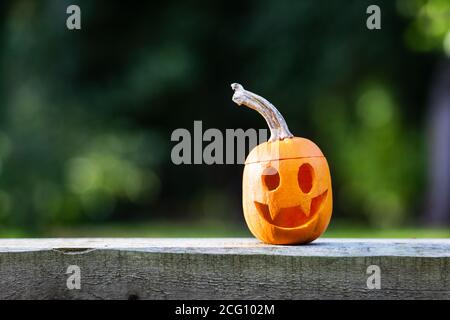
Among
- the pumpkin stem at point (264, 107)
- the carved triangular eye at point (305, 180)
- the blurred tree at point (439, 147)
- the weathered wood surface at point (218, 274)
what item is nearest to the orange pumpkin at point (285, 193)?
the pumpkin stem at point (264, 107)

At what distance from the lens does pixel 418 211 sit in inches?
810

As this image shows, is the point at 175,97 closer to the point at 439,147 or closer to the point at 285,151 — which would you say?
the point at 439,147

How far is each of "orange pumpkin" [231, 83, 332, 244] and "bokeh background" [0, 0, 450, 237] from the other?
9.12 m

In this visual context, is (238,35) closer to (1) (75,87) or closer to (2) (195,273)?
(1) (75,87)

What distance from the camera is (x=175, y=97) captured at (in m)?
17.9

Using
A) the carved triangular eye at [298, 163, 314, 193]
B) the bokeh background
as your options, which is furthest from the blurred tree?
the carved triangular eye at [298, 163, 314, 193]

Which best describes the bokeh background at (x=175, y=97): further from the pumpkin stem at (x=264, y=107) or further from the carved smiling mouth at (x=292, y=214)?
the carved smiling mouth at (x=292, y=214)

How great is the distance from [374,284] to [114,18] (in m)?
16.2

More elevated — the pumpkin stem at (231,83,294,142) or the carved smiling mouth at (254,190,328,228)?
the pumpkin stem at (231,83,294,142)

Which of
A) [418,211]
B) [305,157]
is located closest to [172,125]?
[418,211]

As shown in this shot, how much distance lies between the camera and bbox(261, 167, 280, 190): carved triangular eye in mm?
3230

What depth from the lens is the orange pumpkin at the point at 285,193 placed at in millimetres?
3201

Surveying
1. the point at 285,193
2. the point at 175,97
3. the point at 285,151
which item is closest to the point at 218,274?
the point at 285,193

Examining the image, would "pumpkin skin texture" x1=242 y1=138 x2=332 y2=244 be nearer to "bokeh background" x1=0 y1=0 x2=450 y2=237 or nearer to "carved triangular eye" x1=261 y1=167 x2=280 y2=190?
"carved triangular eye" x1=261 y1=167 x2=280 y2=190
